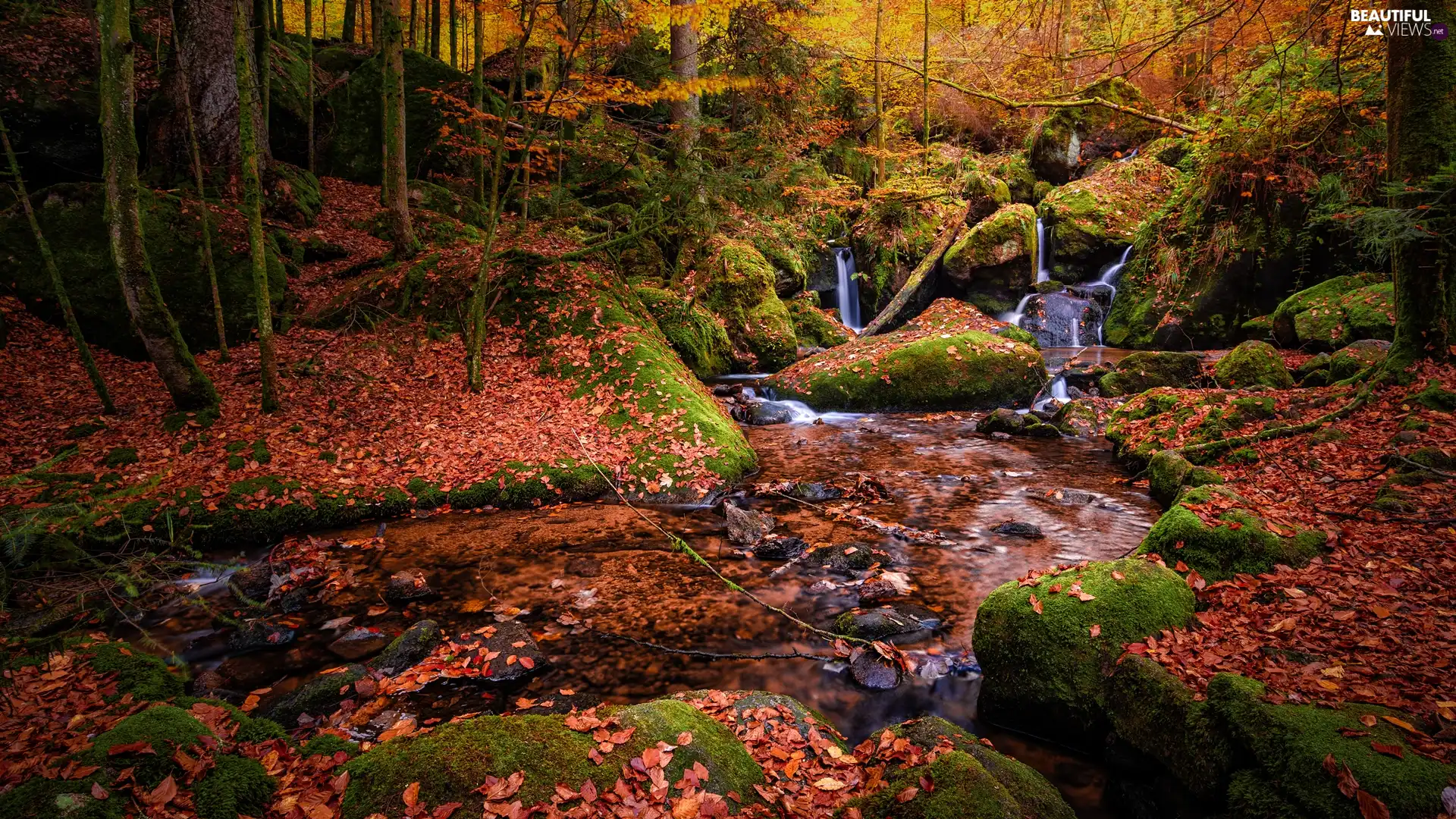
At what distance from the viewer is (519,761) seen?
9.23 feet

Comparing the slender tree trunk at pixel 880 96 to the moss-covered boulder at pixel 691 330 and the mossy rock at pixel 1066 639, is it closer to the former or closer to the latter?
the moss-covered boulder at pixel 691 330

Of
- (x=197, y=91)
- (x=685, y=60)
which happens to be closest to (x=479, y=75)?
(x=685, y=60)

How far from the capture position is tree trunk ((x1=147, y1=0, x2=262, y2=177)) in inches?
440

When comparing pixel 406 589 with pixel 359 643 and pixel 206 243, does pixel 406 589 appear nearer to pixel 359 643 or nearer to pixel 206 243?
pixel 359 643

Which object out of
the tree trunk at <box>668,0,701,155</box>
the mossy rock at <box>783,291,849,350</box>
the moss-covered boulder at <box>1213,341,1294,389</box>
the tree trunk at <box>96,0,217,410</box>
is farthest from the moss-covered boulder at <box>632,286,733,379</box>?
the moss-covered boulder at <box>1213,341,1294,389</box>

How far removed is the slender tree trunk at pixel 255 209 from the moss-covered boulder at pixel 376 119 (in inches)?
334

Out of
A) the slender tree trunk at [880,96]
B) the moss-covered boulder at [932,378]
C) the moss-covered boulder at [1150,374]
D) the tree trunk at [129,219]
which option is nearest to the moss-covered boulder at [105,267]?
→ the tree trunk at [129,219]

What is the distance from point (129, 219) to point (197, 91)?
603 cm

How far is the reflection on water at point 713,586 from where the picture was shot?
4.68 meters

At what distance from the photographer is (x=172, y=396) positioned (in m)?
8.22

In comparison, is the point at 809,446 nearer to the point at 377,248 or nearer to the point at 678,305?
the point at 678,305

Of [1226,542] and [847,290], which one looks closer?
[1226,542]
